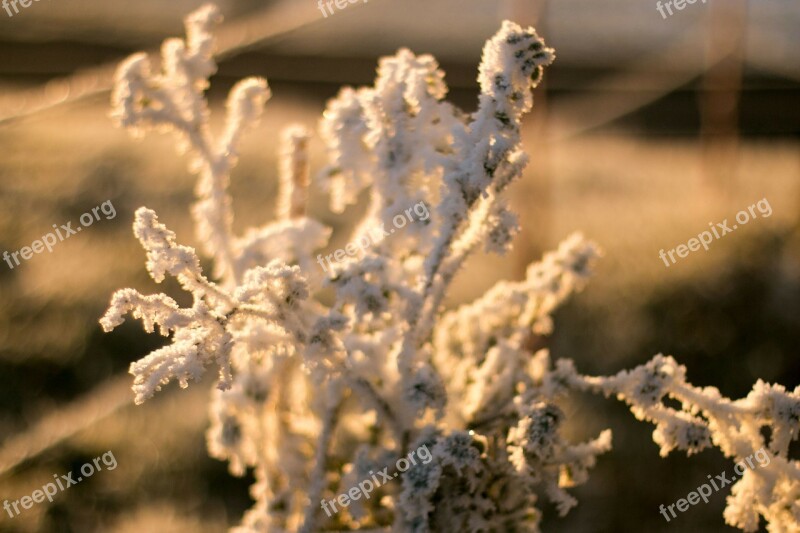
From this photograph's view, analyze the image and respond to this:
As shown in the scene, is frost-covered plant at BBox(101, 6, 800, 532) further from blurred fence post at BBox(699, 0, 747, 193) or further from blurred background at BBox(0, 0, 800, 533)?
blurred fence post at BBox(699, 0, 747, 193)

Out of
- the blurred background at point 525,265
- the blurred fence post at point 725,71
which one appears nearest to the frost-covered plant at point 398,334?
the blurred background at point 525,265

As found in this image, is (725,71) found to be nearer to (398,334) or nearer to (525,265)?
(525,265)

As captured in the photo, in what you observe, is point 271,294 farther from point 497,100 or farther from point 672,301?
point 672,301

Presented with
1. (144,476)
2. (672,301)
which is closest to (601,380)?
(144,476)

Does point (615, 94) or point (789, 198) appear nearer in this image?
point (789, 198)

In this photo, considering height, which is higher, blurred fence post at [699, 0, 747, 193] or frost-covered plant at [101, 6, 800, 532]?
blurred fence post at [699, 0, 747, 193]

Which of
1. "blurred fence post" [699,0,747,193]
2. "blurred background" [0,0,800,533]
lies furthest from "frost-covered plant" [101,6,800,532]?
"blurred fence post" [699,0,747,193]

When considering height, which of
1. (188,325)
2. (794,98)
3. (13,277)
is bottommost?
(188,325)

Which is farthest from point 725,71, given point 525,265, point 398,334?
point 398,334
